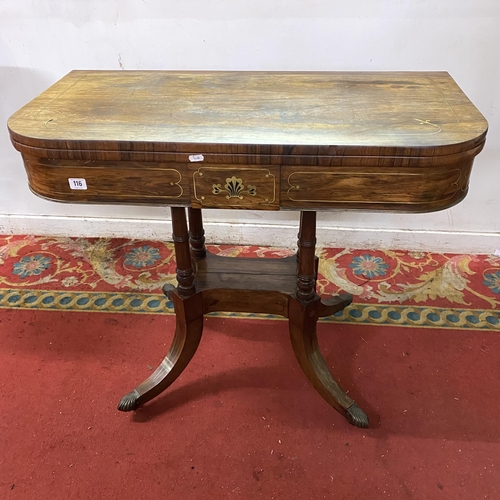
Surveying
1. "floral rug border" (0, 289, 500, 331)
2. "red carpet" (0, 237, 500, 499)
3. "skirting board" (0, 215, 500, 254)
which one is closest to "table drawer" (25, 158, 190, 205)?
"red carpet" (0, 237, 500, 499)

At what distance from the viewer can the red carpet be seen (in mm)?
1260

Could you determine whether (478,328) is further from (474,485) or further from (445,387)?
(474,485)

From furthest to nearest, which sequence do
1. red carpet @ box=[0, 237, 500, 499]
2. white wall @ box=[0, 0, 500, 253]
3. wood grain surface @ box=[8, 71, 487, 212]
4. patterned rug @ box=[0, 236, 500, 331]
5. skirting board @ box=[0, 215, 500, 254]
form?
1. skirting board @ box=[0, 215, 500, 254]
2. patterned rug @ box=[0, 236, 500, 331]
3. white wall @ box=[0, 0, 500, 253]
4. red carpet @ box=[0, 237, 500, 499]
5. wood grain surface @ box=[8, 71, 487, 212]

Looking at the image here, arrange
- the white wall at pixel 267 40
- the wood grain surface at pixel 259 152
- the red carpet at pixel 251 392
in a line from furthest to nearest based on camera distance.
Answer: the white wall at pixel 267 40
the red carpet at pixel 251 392
the wood grain surface at pixel 259 152

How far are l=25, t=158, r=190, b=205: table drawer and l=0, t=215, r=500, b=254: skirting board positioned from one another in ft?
3.52

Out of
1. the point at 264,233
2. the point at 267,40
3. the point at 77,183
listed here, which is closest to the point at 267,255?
the point at 264,233

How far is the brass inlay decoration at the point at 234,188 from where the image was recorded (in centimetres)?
98

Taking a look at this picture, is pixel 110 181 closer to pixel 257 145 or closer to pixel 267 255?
pixel 257 145

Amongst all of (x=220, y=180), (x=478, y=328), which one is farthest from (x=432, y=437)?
(x=220, y=180)

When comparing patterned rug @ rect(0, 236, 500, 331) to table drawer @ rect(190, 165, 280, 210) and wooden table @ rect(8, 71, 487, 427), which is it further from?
table drawer @ rect(190, 165, 280, 210)

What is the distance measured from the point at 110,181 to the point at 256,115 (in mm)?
340

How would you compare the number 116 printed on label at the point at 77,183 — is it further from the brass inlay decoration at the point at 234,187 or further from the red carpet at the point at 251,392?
the red carpet at the point at 251,392

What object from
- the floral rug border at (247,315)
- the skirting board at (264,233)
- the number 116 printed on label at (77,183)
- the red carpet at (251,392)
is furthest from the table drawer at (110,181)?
the skirting board at (264,233)

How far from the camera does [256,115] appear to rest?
3.50ft
